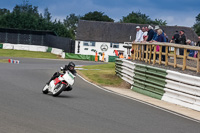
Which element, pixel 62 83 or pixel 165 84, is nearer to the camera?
pixel 62 83

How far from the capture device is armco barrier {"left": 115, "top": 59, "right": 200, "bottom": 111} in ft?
45.4

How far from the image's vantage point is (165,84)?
15.8 m

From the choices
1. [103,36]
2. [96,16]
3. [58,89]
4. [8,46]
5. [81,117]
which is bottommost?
[81,117]

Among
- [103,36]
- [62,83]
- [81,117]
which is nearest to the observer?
[81,117]

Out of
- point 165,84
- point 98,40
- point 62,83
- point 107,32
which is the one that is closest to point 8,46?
point 98,40

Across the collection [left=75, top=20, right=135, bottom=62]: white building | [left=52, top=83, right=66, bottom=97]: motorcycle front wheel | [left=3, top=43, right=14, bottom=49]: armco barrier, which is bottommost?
[left=52, top=83, right=66, bottom=97]: motorcycle front wheel

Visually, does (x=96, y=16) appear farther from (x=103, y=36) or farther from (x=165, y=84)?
(x=165, y=84)

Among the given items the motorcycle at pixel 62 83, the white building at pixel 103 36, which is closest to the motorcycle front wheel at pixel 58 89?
the motorcycle at pixel 62 83

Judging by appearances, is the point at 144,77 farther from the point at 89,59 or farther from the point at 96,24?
the point at 96,24

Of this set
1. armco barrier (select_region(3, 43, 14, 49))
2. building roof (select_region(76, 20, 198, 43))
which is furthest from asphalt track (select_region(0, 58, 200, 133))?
building roof (select_region(76, 20, 198, 43))

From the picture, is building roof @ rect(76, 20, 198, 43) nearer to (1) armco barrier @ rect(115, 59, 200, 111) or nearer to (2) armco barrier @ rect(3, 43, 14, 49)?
(2) armco barrier @ rect(3, 43, 14, 49)

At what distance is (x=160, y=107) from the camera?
13406 millimetres

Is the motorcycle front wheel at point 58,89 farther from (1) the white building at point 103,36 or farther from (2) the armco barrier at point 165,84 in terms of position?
(1) the white building at point 103,36

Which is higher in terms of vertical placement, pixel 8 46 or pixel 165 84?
pixel 8 46
